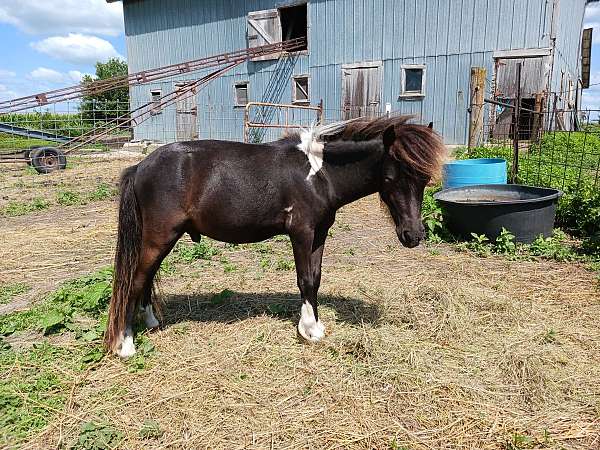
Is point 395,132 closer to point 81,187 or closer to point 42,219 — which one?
point 42,219

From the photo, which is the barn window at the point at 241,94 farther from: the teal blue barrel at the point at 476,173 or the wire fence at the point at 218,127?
the teal blue barrel at the point at 476,173

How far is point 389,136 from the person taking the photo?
300 cm

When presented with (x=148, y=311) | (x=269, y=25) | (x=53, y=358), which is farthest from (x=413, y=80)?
(x=53, y=358)

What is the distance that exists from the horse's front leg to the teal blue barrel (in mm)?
3977

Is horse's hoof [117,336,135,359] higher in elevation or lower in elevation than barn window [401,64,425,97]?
lower

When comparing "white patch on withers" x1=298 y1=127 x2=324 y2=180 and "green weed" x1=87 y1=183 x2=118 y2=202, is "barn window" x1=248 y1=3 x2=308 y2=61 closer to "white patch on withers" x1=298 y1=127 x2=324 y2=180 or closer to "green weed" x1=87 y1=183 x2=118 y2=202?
"green weed" x1=87 y1=183 x2=118 y2=202

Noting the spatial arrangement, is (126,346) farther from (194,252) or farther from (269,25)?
(269,25)

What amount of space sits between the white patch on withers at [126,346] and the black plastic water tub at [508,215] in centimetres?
427

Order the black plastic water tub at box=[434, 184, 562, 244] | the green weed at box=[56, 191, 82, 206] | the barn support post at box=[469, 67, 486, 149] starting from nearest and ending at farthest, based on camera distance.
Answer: the black plastic water tub at box=[434, 184, 562, 244] < the barn support post at box=[469, 67, 486, 149] < the green weed at box=[56, 191, 82, 206]

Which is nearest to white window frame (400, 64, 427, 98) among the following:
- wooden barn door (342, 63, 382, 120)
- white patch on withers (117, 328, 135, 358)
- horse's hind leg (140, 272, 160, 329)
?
A: wooden barn door (342, 63, 382, 120)

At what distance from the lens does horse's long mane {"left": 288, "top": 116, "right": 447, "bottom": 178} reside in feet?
9.52

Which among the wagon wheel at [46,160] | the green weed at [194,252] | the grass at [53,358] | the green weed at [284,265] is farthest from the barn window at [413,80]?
the grass at [53,358]

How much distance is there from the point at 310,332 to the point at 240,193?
4.01 feet

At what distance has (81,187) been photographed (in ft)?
35.5
